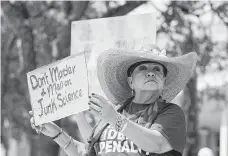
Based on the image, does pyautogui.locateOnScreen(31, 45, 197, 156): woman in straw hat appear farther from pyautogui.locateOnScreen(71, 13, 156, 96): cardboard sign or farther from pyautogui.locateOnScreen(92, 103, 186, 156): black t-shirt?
pyautogui.locateOnScreen(71, 13, 156, 96): cardboard sign

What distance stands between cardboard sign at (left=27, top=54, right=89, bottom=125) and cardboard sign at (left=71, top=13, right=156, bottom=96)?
135 centimetres

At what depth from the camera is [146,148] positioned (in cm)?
Result: 263

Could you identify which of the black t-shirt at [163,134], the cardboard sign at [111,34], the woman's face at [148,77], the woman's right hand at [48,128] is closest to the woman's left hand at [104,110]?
the black t-shirt at [163,134]

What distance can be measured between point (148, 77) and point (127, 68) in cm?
31

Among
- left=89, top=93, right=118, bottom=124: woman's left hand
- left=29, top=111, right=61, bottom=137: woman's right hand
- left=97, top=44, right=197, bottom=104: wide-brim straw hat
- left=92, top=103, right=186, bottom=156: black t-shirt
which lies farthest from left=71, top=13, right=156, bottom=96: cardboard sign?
left=89, top=93, right=118, bottom=124: woman's left hand

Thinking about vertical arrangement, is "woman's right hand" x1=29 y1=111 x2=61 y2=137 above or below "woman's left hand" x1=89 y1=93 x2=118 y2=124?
below

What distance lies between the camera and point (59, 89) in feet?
10.1

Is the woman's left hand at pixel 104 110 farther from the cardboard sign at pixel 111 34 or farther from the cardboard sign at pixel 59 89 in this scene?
the cardboard sign at pixel 111 34

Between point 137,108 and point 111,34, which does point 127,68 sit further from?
point 111,34

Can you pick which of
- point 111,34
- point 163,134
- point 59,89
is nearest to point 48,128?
point 59,89

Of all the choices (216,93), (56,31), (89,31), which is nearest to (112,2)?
(56,31)

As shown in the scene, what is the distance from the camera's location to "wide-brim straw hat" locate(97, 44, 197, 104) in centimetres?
293

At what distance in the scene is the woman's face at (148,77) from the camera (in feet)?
9.45

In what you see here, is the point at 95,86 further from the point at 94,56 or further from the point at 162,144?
the point at 162,144
